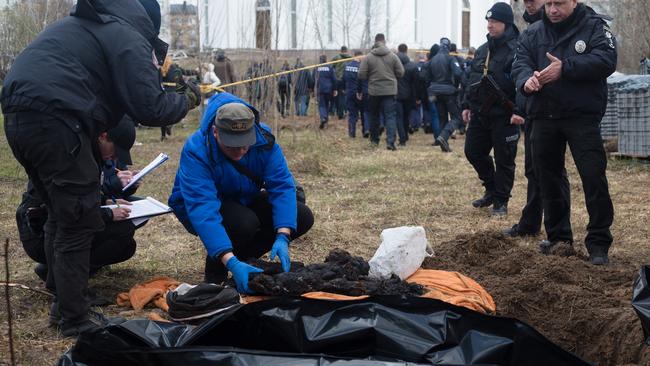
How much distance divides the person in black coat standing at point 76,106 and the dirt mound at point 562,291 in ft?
6.64

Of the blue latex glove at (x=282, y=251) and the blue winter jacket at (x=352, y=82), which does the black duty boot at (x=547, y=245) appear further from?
the blue winter jacket at (x=352, y=82)

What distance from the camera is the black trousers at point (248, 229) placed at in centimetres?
464

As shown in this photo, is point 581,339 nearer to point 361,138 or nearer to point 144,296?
point 144,296

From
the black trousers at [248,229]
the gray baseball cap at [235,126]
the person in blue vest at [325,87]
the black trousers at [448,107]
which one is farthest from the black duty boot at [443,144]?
the gray baseball cap at [235,126]

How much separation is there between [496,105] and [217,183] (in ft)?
10.8

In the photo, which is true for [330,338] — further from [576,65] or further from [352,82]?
[352,82]

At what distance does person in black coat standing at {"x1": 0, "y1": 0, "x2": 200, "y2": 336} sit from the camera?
3787 mm

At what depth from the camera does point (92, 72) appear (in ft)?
12.9

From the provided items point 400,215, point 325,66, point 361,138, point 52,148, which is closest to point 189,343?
point 52,148

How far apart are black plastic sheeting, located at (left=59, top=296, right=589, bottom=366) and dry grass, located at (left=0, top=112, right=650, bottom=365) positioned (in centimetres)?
92

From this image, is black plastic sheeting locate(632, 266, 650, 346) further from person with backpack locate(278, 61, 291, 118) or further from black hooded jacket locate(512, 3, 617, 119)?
person with backpack locate(278, 61, 291, 118)

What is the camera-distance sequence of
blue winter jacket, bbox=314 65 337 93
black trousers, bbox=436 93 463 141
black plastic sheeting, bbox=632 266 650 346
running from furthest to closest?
blue winter jacket, bbox=314 65 337 93, black trousers, bbox=436 93 463 141, black plastic sheeting, bbox=632 266 650 346

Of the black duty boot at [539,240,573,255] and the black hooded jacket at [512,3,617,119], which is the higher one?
the black hooded jacket at [512,3,617,119]

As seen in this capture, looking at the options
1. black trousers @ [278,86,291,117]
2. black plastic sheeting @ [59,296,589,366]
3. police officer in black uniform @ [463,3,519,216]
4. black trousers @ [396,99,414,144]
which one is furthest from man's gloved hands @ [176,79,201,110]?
black trousers @ [278,86,291,117]
